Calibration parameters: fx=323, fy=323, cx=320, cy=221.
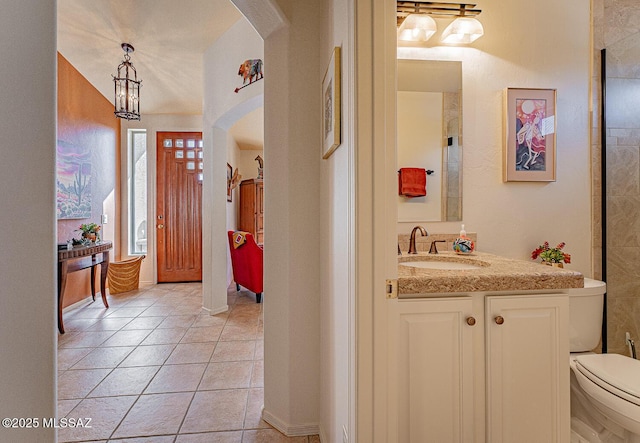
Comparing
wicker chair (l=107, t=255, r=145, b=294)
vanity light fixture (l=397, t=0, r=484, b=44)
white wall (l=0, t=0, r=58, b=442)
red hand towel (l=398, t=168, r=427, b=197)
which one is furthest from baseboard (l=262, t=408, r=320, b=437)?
wicker chair (l=107, t=255, r=145, b=294)

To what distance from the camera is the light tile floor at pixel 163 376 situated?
1.74 m

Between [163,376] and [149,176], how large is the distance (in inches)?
157

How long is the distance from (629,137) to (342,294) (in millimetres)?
2073

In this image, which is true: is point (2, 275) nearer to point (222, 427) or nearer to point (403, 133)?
point (222, 427)

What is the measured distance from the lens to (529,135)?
2.00 metres

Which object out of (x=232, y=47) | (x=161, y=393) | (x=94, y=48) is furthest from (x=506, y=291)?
(x=94, y=48)

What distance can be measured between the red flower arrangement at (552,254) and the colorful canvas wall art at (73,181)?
14.8 feet

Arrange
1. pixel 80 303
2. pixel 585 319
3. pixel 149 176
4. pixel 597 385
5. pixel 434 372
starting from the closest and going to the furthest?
pixel 434 372
pixel 597 385
pixel 585 319
pixel 80 303
pixel 149 176

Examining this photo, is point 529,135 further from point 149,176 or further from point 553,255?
point 149,176

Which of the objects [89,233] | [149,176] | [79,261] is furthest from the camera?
[149,176]

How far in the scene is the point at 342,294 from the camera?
1.19 meters

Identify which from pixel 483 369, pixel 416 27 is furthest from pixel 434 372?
pixel 416 27

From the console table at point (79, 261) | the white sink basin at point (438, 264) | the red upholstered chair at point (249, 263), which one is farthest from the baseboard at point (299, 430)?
the console table at point (79, 261)

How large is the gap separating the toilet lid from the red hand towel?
112 centimetres
